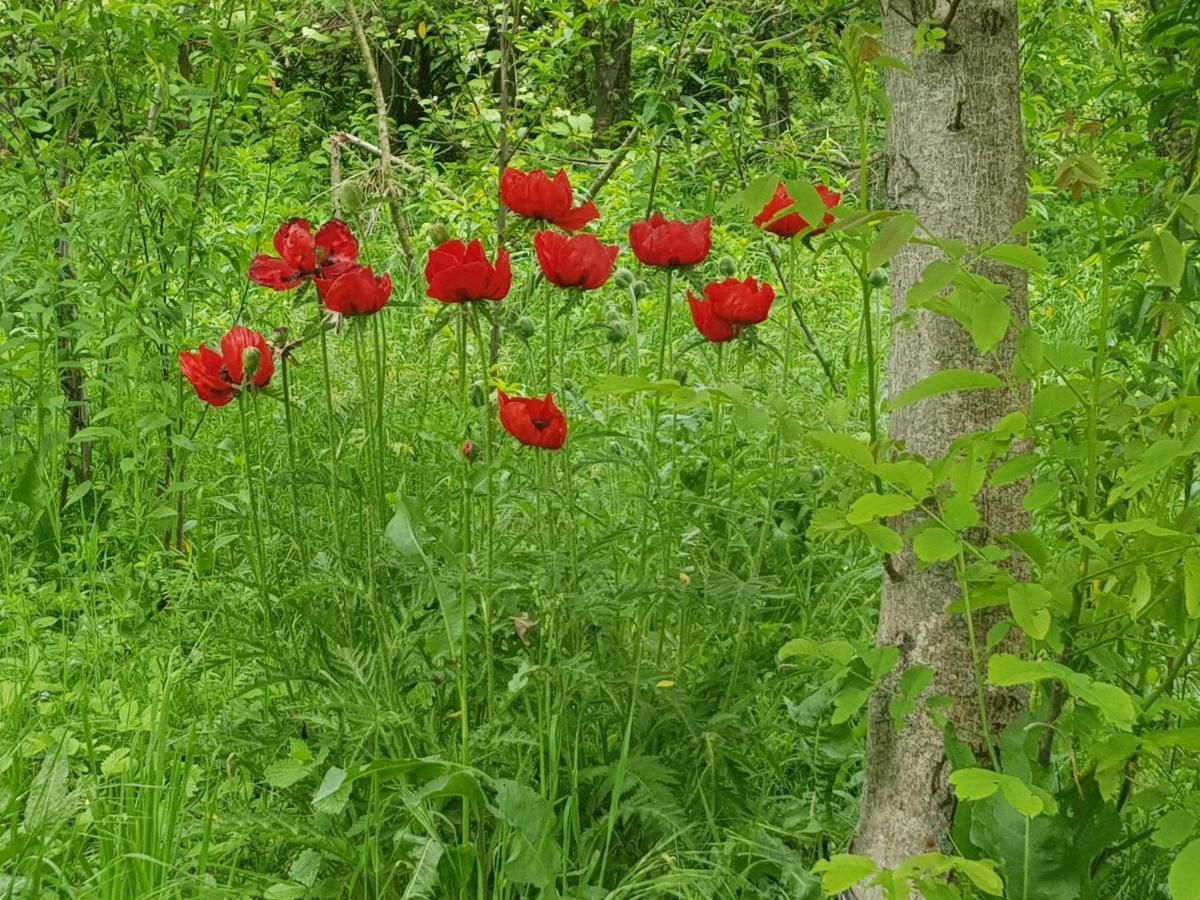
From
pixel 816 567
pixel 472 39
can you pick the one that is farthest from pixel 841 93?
pixel 816 567

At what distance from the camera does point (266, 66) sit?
3045mm

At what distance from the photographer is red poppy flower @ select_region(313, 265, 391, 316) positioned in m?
1.73

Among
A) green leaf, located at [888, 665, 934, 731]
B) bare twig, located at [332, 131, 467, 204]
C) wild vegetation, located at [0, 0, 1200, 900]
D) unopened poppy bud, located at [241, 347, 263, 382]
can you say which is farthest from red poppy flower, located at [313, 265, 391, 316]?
bare twig, located at [332, 131, 467, 204]

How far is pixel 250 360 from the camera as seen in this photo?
1.83 metres

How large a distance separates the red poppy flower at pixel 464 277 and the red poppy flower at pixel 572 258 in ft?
0.35

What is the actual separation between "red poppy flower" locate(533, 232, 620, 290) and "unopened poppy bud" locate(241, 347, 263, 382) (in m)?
0.44

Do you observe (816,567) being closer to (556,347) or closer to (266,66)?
(556,347)

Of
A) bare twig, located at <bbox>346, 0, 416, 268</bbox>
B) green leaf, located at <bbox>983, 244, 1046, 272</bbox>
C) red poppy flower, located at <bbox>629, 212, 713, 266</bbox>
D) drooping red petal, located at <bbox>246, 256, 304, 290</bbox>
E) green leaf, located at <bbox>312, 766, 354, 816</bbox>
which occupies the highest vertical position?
green leaf, located at <bbox>983, 244, 1046, 272</bbox>

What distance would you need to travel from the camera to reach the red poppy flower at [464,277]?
64.4 inches

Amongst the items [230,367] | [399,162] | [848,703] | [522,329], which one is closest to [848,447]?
[848,703]

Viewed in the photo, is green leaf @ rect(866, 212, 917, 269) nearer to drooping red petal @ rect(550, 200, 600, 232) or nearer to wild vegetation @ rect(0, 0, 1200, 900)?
wild vegetation @ rect(0, 0, 1200, 900)

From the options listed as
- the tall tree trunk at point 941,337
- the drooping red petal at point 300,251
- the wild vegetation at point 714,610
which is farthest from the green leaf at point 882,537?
the drooping red petal at point 300,251

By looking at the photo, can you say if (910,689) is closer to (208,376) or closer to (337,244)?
(337,244)

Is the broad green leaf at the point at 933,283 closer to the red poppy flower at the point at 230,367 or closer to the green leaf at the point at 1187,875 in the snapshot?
the green leaf at the point at 1187,875
